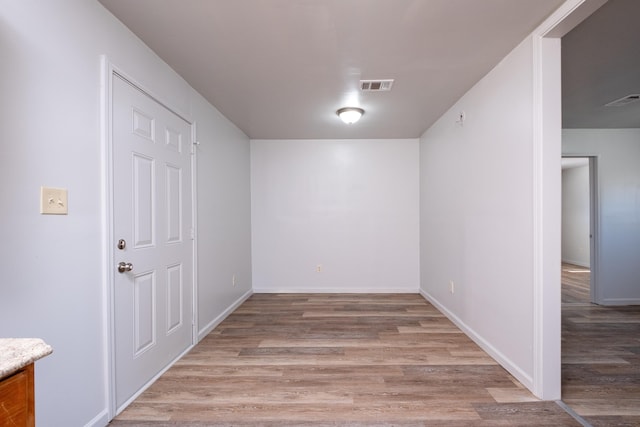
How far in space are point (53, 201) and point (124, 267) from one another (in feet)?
1.96

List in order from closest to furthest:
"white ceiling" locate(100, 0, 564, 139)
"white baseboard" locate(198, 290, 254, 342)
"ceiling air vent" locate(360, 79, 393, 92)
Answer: "white ceiling" locate(100, 0, 564, 139) < "ceiling air vent" locate(360, 79, 393, 92) < "white baseboard" locate(198, 290, 254, 342)

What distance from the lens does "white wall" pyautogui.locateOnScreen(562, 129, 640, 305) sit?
13.9ft

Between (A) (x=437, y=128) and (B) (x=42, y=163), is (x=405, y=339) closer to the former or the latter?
(A) (x=437, y=128)

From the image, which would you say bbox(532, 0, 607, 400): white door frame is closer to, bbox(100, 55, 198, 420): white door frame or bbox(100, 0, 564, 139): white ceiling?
bbox(100, 0, 564, 139): white ceiling

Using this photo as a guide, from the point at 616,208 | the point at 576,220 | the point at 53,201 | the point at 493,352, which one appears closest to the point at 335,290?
the point at 493,352

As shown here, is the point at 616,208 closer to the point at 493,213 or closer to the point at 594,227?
the point at 594,227

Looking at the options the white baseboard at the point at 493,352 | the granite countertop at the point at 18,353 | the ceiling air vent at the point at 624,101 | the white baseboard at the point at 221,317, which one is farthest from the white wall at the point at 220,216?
the ceiling air vent at the point at 624,101

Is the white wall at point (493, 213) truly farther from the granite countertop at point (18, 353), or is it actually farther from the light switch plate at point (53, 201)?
the light switch plate at point (53, 201)

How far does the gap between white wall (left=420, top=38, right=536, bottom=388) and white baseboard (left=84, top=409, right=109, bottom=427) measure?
2.68 meters

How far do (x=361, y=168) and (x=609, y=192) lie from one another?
3.47m

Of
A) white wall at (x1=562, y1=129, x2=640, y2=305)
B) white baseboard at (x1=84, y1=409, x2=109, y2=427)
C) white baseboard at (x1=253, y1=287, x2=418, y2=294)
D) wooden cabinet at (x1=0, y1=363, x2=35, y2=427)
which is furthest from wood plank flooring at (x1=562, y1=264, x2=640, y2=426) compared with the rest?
white baseboard at (x1=84, y1=409, x2=109, y2=427)

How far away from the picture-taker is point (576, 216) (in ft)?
24.8

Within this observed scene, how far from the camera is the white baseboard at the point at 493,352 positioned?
2.14 meters

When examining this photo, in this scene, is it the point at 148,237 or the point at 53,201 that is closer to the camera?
the point at 53,201
